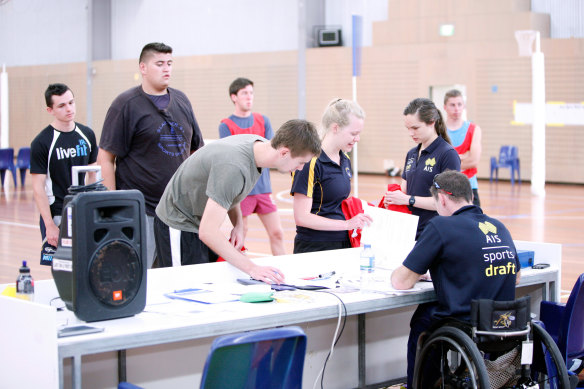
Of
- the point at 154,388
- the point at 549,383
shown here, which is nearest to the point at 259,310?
the point at 154,388

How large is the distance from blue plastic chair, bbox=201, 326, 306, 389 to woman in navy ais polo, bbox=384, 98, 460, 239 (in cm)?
226

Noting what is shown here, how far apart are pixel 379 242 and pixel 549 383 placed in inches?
41.7

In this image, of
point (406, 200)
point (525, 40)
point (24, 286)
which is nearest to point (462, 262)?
point (406, 200)

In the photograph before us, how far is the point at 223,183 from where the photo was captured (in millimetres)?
3275

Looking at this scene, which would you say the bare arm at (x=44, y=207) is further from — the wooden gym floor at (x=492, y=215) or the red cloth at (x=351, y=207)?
the wooden gym floor at (x=492, y=215)

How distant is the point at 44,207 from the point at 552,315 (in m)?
3.02

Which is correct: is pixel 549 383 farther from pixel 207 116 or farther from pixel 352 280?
pixel 207 116

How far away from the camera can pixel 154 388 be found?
124 inches

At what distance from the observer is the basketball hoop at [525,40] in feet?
48.8

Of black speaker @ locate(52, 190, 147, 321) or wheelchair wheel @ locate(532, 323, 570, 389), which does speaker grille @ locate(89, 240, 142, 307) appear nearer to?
black speaker @ locate(52, 190, 147, 321)

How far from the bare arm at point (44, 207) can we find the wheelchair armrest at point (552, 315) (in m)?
2.81

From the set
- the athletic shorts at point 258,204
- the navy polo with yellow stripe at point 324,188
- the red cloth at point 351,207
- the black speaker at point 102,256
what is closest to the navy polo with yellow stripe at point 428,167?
the red cloth at point 351,207

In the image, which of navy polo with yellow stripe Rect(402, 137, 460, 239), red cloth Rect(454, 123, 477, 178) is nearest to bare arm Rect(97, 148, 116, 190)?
navy polo with yellow stripe Rect(402, 137, 460, 239)

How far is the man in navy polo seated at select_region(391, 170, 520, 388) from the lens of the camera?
A: 314cm
